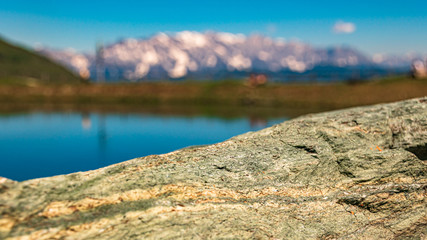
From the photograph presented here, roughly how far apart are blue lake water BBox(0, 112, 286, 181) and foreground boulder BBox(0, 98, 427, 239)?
13676 mm

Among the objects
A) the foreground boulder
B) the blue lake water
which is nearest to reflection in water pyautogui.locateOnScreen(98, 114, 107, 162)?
the blue lake water

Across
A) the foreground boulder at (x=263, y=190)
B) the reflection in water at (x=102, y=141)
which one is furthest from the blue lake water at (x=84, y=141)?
the foreground boulder at (x=263, y=190)

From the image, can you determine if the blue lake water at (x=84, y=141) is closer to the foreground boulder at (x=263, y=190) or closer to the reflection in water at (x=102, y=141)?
the reflection in water at (x=102, y=141)

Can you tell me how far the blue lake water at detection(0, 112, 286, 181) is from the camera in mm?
22781

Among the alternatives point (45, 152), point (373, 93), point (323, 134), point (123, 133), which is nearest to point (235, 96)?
point (373, 93)

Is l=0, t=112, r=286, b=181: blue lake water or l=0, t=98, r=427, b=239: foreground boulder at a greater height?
l=0, t=98, r=427, b=239: foreground boulder

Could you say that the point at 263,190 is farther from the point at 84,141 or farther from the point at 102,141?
the point at 84,141

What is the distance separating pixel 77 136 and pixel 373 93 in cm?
5949

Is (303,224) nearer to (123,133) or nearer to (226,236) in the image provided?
(226,236)

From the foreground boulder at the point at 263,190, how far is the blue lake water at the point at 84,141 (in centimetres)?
1368

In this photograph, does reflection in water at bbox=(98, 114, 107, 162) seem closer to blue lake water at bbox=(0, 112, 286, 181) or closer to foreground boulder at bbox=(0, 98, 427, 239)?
blue lake water at bbox=(0, 112, 286, 181)

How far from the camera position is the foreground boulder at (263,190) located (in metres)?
7.86

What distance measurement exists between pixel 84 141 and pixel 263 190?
2631cm

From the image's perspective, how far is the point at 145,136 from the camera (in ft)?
117
